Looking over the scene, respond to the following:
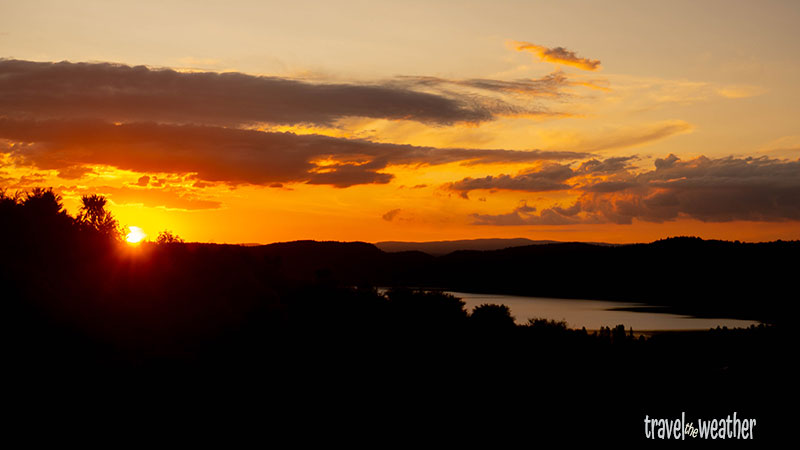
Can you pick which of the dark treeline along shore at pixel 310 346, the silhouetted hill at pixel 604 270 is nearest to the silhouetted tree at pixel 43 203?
the dark treeline along shore at pixel 310 346

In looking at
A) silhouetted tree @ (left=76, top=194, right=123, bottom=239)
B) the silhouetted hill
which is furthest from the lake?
silhouetted tree @ (left=76, top=194, right=123, bottom=239)

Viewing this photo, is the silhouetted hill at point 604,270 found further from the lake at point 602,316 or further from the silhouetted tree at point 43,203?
the silhouetted tree at point 43,203

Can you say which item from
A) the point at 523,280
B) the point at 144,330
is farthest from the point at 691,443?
the point at 523,280

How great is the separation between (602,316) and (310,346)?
257 feet

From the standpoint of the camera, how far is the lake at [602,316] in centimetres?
9456

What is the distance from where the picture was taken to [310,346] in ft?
135

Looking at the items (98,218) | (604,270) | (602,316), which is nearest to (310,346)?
(98,218)

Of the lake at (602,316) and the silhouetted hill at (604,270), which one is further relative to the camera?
the silhouetted hill at (604,270)

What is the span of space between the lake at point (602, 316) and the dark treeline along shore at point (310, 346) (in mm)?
23796

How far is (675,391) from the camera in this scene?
41.2 m

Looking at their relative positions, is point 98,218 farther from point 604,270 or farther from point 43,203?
point 604,270

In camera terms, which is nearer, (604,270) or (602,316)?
(602,316)

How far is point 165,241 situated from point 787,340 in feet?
202

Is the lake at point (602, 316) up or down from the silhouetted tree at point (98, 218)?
down
